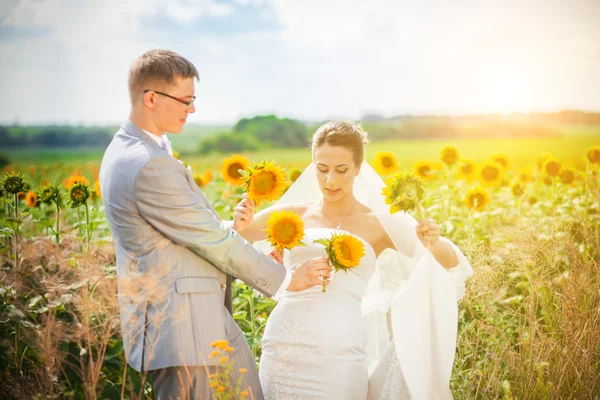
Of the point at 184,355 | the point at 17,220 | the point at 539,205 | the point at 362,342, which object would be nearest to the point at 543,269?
the point at 362,342

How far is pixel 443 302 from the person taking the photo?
11.0 ft

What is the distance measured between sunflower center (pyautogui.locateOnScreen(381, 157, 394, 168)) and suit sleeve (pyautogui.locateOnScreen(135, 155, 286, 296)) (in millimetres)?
2940

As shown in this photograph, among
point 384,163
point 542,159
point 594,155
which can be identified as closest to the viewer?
point 384,163

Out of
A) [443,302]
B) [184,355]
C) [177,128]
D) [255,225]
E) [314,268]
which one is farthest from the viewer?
[255,225]

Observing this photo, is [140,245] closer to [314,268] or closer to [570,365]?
[314,268]

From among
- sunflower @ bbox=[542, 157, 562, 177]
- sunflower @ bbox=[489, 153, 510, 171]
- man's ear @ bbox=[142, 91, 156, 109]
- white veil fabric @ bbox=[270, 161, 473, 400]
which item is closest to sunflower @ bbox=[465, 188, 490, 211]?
sunflower @ bbox=[489, 153, 510, 171]

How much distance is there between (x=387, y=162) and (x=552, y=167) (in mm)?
1819

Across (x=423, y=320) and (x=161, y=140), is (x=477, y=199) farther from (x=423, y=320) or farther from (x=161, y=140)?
(x=161, y=140)

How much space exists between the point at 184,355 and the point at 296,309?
3.26 feet

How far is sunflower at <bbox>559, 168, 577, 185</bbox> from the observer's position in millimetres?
5977

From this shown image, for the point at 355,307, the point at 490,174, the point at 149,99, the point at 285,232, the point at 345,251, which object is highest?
the point at 149,99

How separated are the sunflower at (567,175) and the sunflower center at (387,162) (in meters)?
1.88

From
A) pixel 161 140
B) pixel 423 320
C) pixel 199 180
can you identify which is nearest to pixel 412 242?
pixel 423 320

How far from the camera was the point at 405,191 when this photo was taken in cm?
301
